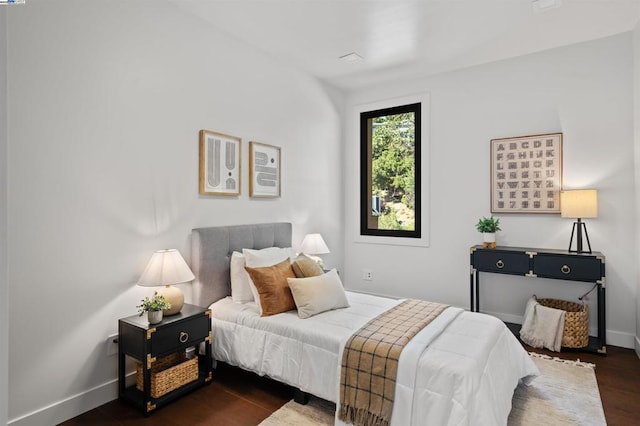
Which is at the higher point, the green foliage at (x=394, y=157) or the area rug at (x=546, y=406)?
the green foliage at (x=394, y=157)

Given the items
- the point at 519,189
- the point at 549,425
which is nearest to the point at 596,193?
the point at 519,189

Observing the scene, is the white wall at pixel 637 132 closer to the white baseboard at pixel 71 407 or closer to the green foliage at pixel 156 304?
the green foliage at pixel 156 304

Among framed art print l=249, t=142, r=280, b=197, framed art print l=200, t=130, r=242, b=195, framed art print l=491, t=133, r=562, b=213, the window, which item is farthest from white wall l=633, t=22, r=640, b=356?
framed art print l=200, t=130, r=242, b=195

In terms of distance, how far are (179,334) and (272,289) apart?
26.5 inches

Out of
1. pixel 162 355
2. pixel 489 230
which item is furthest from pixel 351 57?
pixel 162 355

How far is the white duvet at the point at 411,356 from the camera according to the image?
1699mm

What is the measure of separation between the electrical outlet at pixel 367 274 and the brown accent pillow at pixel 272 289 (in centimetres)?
218

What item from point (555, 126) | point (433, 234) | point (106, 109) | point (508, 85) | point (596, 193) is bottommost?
point (433, 234)

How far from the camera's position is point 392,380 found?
1827mm

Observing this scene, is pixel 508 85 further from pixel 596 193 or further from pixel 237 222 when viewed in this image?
pixel 237 222

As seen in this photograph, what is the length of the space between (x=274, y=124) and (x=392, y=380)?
2695 mm

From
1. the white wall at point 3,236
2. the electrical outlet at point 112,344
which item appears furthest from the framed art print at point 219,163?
the white wall at point 3,236

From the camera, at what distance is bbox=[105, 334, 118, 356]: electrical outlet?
2.31 m

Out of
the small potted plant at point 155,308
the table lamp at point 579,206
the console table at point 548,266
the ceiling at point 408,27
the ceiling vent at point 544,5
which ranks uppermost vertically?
the ceiling at point 408,27
